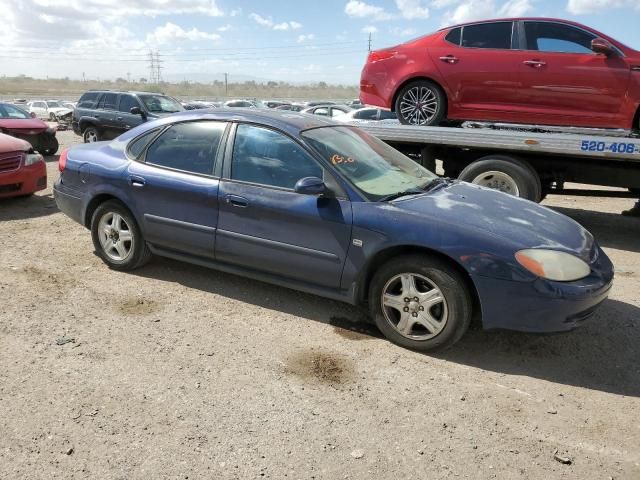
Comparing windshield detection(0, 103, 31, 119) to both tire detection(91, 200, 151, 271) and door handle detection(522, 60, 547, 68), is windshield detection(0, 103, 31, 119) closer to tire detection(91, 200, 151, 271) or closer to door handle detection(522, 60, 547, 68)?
tire detection(91, 200, 151, 271)

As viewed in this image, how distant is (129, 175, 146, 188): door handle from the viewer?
4.44 m

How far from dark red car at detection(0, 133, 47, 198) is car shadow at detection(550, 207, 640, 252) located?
7680mm

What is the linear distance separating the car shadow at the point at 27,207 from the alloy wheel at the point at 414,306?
18.1 feet

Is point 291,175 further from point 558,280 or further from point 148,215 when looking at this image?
point 558,280

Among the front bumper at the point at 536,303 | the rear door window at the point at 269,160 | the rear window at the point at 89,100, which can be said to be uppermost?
the rear window at the point at 89,100

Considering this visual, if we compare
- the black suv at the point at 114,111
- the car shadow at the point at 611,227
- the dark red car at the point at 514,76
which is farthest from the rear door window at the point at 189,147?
the black suv at the point at 114,111

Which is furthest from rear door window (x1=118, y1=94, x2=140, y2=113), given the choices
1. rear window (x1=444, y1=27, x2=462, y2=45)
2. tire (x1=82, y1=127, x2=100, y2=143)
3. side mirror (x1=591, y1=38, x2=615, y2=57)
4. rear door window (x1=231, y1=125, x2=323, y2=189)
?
side mirror (x1=591, y1=38, x2=615, y2=57)

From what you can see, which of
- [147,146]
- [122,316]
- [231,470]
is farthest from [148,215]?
[231,470]

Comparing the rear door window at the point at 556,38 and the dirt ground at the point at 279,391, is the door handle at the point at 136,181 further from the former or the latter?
the rear door window at the point at 556,38

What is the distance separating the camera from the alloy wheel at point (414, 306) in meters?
3.39

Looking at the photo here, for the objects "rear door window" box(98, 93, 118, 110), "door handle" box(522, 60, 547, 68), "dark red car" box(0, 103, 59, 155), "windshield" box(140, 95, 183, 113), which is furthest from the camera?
"rear door window" box(98, 93, 118, 110)

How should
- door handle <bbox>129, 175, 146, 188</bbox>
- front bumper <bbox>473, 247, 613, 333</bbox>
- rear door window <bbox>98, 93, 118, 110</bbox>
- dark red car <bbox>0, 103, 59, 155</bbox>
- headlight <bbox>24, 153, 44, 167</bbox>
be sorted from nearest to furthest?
1. front bumper <bbox>473, 247, 613, 333</bbox>
2. door handle <bbox>129, 175, 146, 188</bbox>
3. headlight <bbox>24, 153, 44, 167</bbox>
4. dark red car <bbox>0, 103, 59, 155</bbox>
5. rear door window <bbox>98, 93, 118, 110</bbox>

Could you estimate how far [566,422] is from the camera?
111 inches

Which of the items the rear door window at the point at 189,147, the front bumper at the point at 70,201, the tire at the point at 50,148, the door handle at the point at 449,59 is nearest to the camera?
the rear door window at the point at 189,147
